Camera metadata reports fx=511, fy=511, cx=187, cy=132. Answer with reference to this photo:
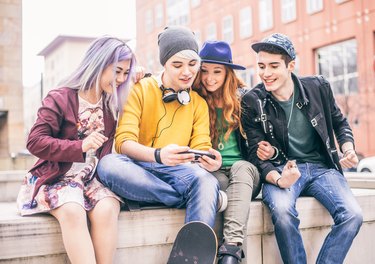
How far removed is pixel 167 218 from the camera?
3.40m

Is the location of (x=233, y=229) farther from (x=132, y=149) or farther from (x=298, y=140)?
(x=298, y=140)

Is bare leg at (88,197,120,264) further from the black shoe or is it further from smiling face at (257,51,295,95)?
smiling face at (257,51,295,95)

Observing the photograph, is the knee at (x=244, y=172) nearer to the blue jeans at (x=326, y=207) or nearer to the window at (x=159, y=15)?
the blue jeans at (x=326, y=207)

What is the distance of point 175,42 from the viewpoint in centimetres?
363

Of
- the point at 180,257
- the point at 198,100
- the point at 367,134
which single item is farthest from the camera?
the point at 367,134

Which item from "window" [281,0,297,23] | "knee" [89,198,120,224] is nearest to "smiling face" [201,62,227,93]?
"knee" [89,198,120,224]

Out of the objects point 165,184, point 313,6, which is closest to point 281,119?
point 165,184

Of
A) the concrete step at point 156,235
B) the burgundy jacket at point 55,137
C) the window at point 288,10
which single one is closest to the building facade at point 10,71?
the concrete step at point 156,235

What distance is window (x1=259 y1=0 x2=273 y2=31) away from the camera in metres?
29.9

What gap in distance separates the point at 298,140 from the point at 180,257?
1586mm

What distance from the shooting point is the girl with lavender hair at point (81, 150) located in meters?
2.94

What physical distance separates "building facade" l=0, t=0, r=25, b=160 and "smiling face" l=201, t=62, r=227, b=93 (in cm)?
1212

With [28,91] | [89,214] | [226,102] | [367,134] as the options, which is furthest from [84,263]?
[28,91]

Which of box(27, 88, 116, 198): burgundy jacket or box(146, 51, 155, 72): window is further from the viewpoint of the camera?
box(146, 51, 155, 72): window
